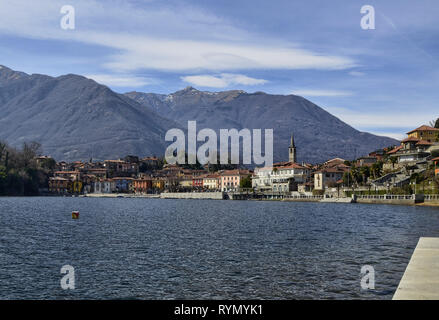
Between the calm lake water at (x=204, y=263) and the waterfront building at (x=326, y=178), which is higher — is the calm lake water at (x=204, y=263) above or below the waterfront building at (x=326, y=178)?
below

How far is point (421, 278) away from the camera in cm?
2017

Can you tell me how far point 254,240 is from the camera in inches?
1727

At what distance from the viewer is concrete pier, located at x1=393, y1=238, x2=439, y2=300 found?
1734 centimetres

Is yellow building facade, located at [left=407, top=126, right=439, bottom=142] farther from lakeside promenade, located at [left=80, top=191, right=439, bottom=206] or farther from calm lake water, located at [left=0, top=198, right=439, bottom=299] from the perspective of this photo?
calm lake water, located at [left=0, top=198, right=439, bottom=299]

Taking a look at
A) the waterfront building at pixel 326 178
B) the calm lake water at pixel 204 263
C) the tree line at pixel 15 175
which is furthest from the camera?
the tree line at pixel 15 175

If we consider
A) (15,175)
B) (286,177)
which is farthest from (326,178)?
(15,175)

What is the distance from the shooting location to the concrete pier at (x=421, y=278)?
56.9 ft

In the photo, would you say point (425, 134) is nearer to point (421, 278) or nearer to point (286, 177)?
point (286, 177)

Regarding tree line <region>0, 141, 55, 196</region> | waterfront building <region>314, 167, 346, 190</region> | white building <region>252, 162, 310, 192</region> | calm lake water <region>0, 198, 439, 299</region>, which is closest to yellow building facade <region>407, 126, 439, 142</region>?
waterfront building <region>314, 167, 346, 190</region>

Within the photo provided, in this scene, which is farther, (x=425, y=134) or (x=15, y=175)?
(x=15, y=175)

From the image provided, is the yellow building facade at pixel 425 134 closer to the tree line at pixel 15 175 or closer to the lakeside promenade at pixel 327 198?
the lakeside promenade at pixel 327 198

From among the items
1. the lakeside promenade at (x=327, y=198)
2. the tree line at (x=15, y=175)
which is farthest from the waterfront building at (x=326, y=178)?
the tree line at (x=15, y=175)
